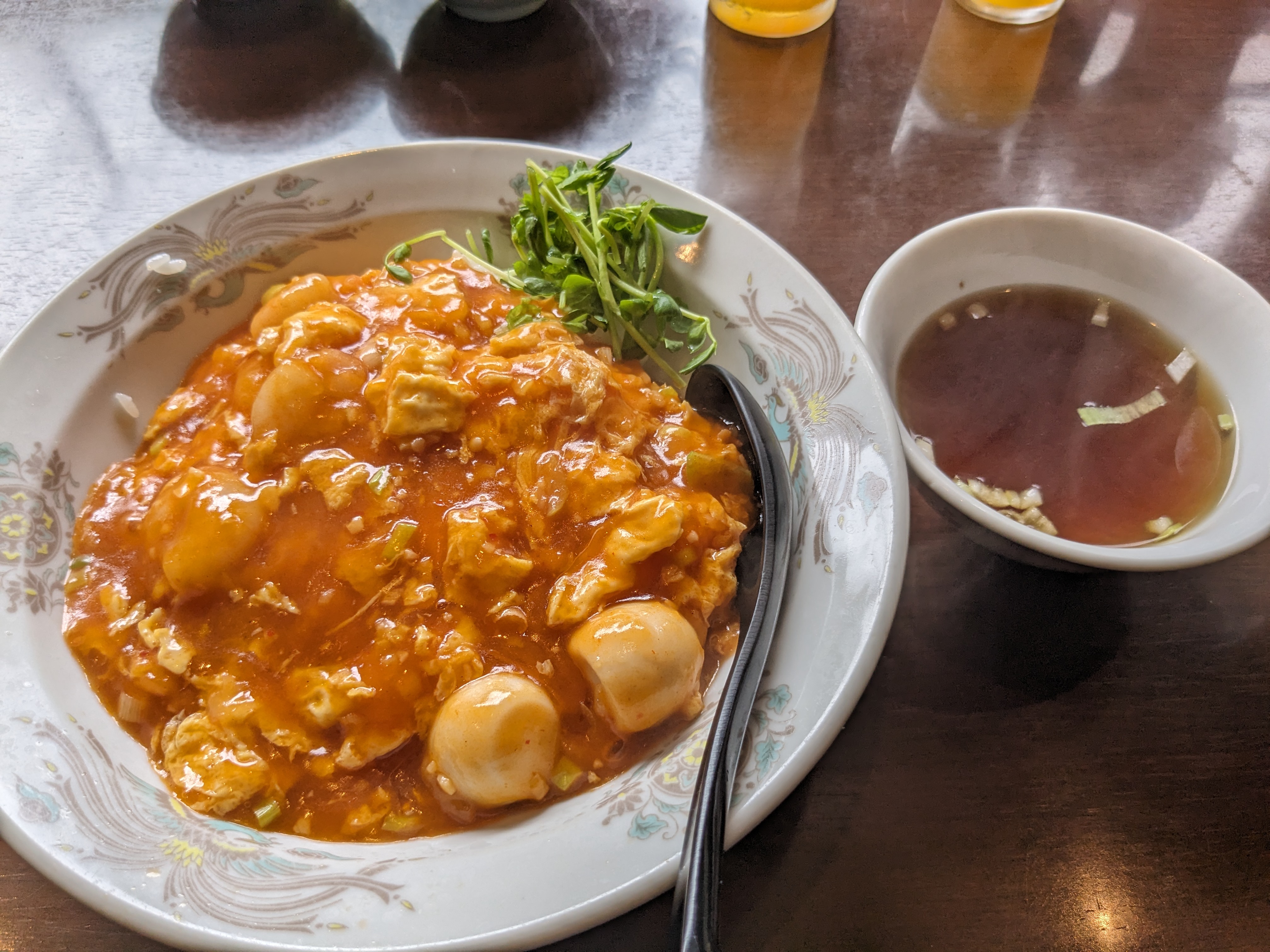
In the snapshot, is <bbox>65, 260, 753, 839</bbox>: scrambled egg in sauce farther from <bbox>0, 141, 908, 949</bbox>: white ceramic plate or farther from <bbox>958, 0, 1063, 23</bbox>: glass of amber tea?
<bbox>958, 0, 1063, 23</bbox>: glass of amber tea

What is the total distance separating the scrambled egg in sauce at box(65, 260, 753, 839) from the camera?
60.4 inches

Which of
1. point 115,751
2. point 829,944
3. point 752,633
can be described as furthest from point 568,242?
point 829,944

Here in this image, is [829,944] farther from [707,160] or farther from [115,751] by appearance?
[707,160]

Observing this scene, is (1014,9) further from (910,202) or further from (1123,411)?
(1123,411)

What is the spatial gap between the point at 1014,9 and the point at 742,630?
10.1ft

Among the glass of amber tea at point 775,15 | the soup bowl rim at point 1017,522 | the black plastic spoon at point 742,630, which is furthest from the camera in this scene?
the glass of amber tea at point 775,15

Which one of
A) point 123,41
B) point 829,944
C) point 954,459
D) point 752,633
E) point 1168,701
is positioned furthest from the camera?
point 123,41

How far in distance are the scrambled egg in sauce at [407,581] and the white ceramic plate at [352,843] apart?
0.29 ft

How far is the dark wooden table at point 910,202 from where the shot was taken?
57.3 inches

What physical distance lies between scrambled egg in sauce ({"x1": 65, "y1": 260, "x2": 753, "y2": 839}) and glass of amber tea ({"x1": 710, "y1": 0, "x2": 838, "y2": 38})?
2019 mm

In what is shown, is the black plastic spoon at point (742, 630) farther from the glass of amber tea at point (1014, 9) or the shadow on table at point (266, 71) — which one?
the glass of amber tea at point (1014, 9)

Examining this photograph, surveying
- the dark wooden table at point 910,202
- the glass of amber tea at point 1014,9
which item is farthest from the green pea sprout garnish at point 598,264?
the glass of amber tea at point 1014,9

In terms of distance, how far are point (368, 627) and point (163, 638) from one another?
1.49 feet

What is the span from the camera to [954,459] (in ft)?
5.86
